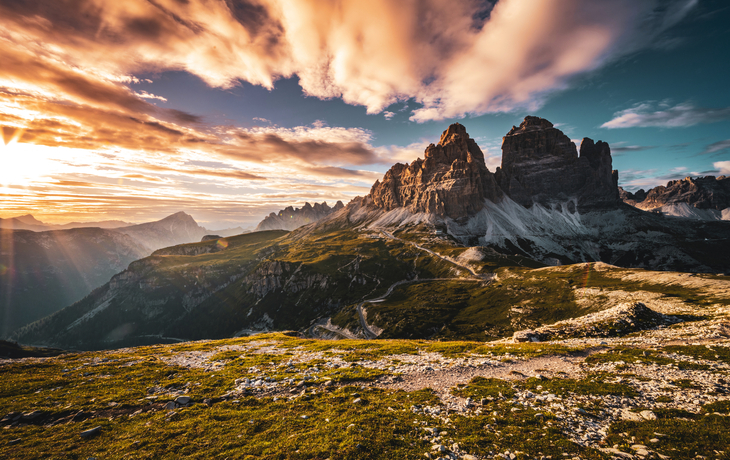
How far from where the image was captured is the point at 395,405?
18.8 m

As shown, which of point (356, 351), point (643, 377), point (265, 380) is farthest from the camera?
point (356, 351)

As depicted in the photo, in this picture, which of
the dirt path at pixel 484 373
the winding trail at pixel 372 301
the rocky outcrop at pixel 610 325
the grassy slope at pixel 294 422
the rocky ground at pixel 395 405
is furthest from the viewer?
the winding trail at pixel 372 301

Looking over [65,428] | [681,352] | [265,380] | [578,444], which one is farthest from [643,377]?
[65,428]

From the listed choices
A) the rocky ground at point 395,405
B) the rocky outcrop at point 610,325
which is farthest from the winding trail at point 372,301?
the rocky ground at point 395,405

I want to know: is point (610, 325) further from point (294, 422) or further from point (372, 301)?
point (372, 301)

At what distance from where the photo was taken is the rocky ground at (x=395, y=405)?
538 inches

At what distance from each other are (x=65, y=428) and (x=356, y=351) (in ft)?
97.1

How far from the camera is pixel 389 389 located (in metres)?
22.5

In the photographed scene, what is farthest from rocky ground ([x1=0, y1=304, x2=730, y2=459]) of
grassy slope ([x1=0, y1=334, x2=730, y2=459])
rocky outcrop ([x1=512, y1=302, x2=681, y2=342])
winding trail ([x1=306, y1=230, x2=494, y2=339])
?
winding trail ([x1=306, y1=230, x2=494, y2=339])

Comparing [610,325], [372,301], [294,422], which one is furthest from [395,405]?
[372,301]

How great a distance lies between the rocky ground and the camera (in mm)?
13656

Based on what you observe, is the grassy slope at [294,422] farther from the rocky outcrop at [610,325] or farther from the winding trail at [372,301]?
the winding trail at [372,301]

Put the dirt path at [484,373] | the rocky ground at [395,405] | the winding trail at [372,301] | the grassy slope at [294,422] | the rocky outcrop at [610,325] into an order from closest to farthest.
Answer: the grassy slope at [294,422]
the rocky ground at [395,405]
the dirt path at [484,373]
the rocky outcrop at [610,325]
the winding trail at [372,301]

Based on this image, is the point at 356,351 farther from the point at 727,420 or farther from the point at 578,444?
the point at 727,420
